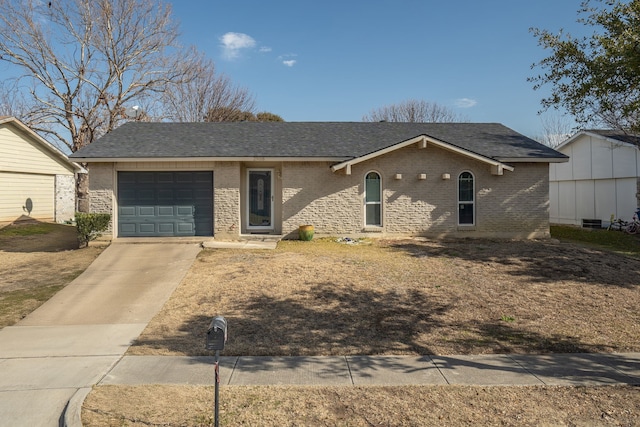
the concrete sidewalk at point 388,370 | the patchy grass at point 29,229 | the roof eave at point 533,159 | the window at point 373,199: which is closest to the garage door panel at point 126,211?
the patchy grass at point 29,229

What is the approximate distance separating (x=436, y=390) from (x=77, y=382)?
14.4ft

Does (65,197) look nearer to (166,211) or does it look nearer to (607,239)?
(166,211)

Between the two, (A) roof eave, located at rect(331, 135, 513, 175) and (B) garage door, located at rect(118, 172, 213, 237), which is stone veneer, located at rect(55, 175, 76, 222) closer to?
(B) garage door, located at rect(118, 172, 213, 237)

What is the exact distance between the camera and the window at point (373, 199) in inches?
624

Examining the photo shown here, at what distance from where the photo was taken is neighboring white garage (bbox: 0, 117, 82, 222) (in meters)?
19.9

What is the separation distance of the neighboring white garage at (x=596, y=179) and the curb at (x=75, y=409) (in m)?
21.7

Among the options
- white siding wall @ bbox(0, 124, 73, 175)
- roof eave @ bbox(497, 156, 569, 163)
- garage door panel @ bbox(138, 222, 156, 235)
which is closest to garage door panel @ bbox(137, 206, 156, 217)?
garage door panel @ bbox(138, 222, 156, 235)

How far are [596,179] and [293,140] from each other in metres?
16.1

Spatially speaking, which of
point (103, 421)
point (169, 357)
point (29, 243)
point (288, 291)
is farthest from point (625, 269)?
point (29, 243)

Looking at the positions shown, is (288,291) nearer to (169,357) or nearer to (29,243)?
(169,357)

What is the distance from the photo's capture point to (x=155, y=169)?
49.9ft

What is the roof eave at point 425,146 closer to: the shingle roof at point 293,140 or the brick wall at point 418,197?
the shingle roof at point 293,140

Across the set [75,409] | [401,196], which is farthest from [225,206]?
[75,409]

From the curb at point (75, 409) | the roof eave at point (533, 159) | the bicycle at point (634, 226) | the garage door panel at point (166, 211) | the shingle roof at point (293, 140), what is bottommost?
the curb at point (75, 409)
